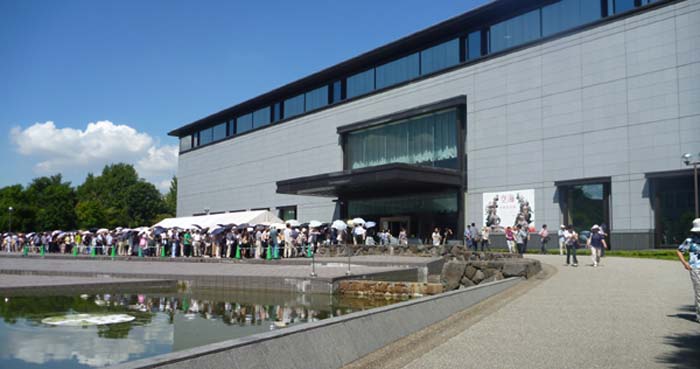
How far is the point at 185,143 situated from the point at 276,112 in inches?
827

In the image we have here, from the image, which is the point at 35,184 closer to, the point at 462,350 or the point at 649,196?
the point at 649,196

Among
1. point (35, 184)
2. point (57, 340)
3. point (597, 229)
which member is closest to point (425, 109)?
point (597, 229)

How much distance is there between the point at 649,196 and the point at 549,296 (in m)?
20.6

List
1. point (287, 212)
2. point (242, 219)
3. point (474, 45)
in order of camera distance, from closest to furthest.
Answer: point (242, 219) < point (474, 45) < point (287, 212)

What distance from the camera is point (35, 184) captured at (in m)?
94.7

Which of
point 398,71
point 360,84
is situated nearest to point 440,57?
point 398,71

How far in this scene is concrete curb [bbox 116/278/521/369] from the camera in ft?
15.6

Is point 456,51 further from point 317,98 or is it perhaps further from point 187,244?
point 187,244

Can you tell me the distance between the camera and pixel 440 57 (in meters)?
41.5

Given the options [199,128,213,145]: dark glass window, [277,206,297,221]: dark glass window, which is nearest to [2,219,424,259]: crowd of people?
[277,206,297,221]: dark glass window

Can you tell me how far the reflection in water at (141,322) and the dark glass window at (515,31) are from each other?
2661 centimetres

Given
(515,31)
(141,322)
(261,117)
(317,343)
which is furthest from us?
(261,117)

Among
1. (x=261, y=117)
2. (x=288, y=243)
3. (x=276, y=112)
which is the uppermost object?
(x=276, y=112)

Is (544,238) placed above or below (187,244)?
above
